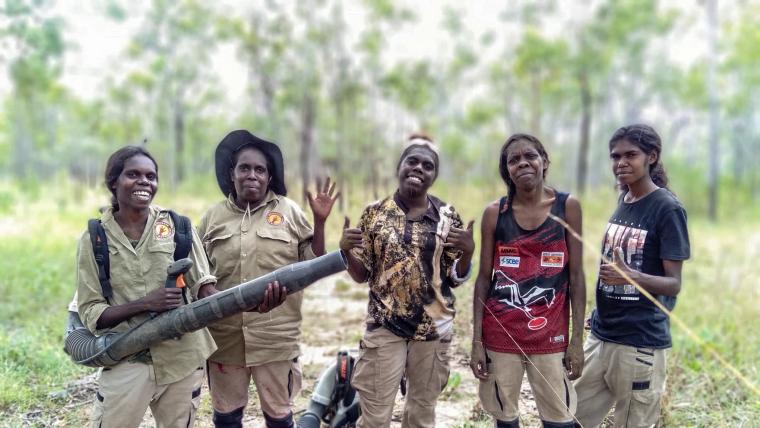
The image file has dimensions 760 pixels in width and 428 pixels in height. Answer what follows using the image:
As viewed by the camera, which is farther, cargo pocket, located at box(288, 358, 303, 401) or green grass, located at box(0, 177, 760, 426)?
green grass, located at box(0, 177, 760, 426)

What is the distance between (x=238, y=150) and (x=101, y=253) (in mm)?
827

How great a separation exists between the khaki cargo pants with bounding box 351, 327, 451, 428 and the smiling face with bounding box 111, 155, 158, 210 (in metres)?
1.12

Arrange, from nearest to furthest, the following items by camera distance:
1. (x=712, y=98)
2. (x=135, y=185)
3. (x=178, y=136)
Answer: (x=135, y=185) → (x=712, y=98) → (x=178, y=136)

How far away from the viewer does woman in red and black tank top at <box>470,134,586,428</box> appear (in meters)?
2.54

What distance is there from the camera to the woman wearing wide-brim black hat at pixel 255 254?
276 centimetres

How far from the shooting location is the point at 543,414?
2598mm

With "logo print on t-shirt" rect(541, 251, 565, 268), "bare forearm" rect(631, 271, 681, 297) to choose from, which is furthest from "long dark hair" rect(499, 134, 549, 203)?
"bare forearm" rect(631, 271, 681, 297)

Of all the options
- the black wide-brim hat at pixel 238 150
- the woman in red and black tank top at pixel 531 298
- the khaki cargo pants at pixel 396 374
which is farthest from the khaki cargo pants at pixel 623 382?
the black wide-brim hat at pixel 238 150

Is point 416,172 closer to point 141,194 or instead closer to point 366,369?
point 366,369

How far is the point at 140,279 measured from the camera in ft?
7.63

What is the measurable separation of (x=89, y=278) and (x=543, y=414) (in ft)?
6.56

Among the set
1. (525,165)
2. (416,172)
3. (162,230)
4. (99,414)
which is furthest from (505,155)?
(99,414)

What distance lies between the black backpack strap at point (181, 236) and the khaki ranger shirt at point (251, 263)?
328mm

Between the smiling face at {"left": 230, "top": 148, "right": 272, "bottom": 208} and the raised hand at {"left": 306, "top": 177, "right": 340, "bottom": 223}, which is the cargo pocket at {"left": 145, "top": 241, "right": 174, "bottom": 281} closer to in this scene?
the smiling face at {"left": 230, "top": 148, "right": 272, "bottom": 208}
